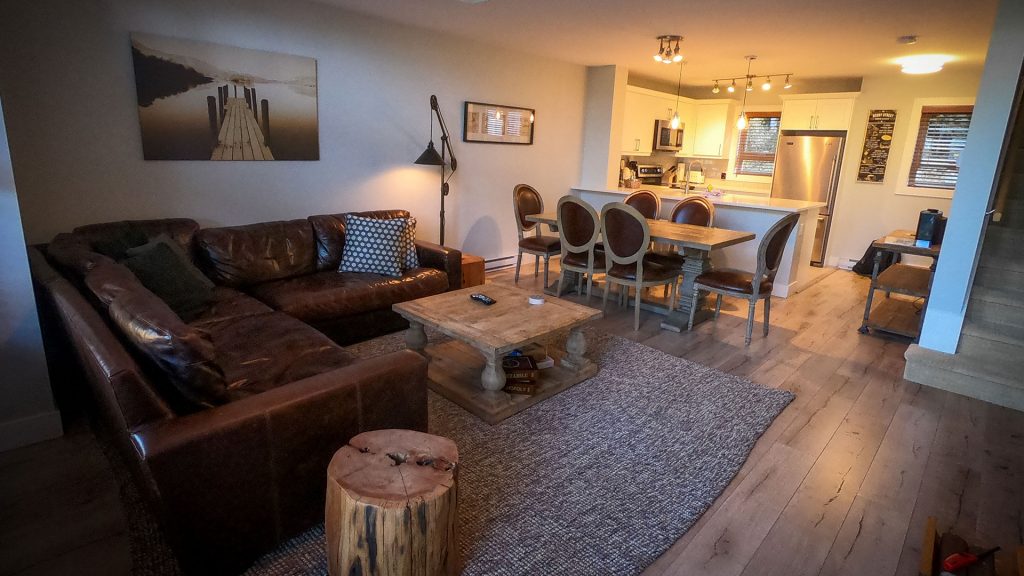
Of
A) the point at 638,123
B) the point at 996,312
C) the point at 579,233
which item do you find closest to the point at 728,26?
the point at 579,233

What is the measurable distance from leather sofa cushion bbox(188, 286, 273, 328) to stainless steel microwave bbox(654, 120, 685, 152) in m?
5.79

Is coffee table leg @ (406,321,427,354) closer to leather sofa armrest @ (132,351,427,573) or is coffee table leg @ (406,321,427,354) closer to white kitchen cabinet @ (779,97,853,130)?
leather sofa armrest @ (132,351,427,573)

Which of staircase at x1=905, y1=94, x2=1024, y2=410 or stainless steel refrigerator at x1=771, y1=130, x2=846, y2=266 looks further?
stainless steel refrigerator at x1=771, y1=130, x2=846, y2=266

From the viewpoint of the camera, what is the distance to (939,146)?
5812 mm

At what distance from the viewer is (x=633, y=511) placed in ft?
6.65

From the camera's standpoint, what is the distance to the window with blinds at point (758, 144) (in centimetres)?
704

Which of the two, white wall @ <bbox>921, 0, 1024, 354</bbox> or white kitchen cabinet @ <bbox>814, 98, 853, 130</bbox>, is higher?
Result: white kitchen cabinet @ <bbox>814, 98, 853, 130</bbox>

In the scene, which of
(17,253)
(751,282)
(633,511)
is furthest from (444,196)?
(633,511)

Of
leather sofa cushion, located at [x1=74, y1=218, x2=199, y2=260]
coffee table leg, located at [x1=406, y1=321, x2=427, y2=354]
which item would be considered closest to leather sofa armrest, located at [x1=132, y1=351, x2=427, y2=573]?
coffee table leg, located at [x1=406, y1=321, x2=427, y2=354]

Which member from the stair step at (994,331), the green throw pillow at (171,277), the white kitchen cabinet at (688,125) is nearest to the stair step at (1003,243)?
the stair step at (994,331)

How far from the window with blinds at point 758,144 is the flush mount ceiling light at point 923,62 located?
1.93m

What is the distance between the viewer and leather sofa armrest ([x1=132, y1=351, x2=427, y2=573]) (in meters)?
1.47

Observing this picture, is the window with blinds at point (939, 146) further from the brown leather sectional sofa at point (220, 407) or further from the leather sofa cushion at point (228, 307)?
the leather sofa cushion at point (228, 307)

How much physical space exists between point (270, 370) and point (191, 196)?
2.01 m
